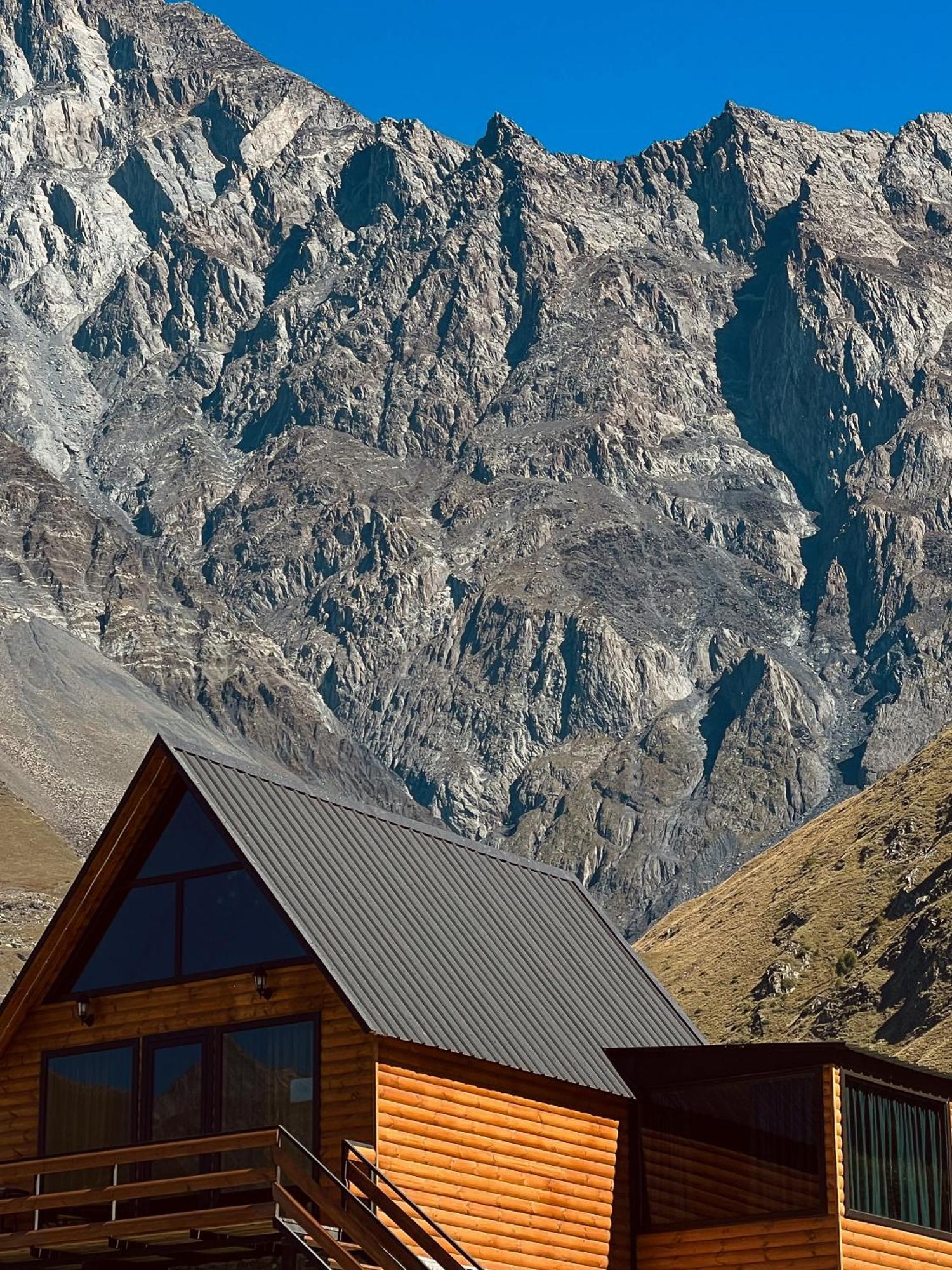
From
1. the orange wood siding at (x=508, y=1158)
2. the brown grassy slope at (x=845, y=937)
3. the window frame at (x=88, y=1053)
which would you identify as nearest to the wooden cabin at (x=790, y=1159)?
the orange wood siding at (x=508, y=1158)

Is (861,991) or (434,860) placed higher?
(861,991)

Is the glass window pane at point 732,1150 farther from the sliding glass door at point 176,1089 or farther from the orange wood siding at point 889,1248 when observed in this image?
the sliding glass door at point 176,1089

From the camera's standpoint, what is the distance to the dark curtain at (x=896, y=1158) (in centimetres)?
3053

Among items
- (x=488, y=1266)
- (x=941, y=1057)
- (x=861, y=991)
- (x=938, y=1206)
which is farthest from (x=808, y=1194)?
(x=861, y=991)

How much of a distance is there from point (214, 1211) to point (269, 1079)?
3.05 meters

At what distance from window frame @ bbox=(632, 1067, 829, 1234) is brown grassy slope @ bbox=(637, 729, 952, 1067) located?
159 feet

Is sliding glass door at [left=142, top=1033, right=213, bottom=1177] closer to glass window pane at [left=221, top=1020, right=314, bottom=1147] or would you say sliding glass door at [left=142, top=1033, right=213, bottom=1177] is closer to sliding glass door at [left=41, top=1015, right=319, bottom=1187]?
sliding glass door at [left=41, top=1015, right=319, bottom=1187]

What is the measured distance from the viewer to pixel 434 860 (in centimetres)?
3319

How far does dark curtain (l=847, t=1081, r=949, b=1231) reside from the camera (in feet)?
100

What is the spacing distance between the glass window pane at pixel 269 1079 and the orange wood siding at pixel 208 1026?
243 millimetres

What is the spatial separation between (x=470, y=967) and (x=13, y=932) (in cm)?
14145

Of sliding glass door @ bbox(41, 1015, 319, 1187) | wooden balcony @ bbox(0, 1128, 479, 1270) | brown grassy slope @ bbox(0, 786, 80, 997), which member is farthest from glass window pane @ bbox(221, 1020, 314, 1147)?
brown grassy slope @ bbox(0, 786, 80, 997)

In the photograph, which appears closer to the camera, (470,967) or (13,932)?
(470,967)

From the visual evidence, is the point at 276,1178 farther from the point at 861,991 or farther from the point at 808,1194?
the point at 861,991
